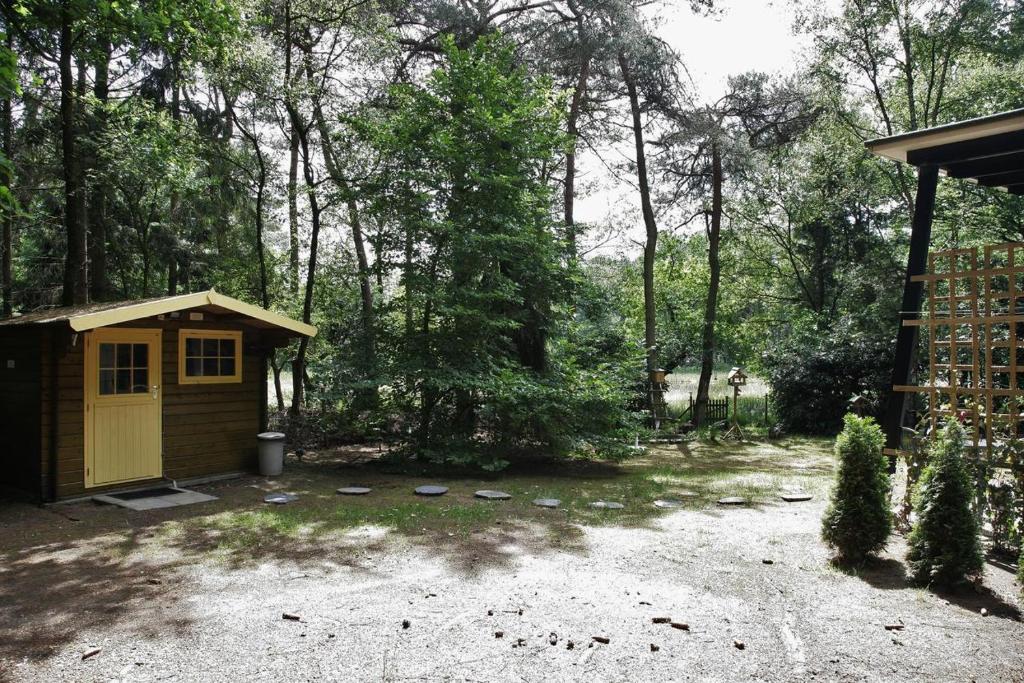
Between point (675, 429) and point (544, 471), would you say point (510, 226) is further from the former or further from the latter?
point (675, 429)

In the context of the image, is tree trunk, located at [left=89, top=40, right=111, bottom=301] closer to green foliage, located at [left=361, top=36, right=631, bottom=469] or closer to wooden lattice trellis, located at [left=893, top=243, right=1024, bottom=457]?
green foliage, located at [left=361, top=36, right=631, bottom=469]

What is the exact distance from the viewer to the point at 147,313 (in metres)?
7.20

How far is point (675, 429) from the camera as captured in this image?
1443cm

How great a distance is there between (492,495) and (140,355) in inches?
178

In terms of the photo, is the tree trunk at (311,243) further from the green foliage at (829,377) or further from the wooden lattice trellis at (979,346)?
the green foliage at (829,377)

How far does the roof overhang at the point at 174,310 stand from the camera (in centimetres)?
660

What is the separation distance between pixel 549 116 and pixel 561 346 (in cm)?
371

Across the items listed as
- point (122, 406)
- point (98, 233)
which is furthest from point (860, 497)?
point (98, 233)

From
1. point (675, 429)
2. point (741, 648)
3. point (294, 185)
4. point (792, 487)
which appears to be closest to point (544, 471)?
point (792, 487)

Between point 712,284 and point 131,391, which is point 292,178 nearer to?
point 131,391

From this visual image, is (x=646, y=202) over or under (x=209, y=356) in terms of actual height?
over

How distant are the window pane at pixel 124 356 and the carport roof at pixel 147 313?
507 millimetres

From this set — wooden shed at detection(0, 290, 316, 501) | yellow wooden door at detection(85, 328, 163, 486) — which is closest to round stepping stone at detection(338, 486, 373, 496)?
wooden shed at detection(0, 290, 316, 501)

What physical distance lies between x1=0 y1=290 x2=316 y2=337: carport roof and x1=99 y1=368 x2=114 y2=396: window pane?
74 cm
